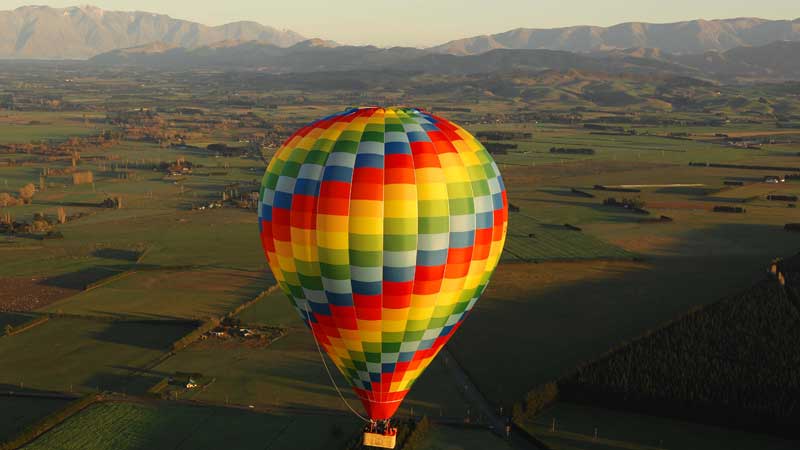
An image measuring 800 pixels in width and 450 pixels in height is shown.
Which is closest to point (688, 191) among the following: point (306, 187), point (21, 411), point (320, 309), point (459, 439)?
point (459, 439)

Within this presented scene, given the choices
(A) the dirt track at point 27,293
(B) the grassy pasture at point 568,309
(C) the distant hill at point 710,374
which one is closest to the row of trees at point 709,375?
(C) the distant hill at point 710,374

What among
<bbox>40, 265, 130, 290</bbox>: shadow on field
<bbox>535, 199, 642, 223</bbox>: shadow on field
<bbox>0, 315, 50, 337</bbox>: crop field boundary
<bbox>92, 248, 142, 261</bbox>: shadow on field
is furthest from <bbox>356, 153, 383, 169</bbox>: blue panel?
<bbox>535, 199, 642, 223</bbox>: shadow on field

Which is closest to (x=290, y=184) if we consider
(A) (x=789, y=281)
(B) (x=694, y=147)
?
(A) (x=789, y=281)

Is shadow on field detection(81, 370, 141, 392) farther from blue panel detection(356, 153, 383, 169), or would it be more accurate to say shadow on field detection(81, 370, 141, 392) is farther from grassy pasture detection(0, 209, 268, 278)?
grassy pasture detection(0, 209, 268, 278)

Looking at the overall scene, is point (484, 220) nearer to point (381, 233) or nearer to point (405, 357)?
point (381, 233)

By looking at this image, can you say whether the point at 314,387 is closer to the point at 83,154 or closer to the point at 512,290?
the point at 512,290

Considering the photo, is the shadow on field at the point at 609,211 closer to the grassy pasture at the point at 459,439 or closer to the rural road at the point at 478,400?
the rural road at the point at 478,400
